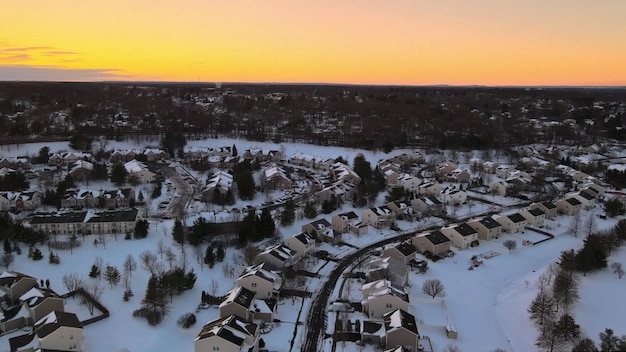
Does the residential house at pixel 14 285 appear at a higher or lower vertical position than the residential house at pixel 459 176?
lower

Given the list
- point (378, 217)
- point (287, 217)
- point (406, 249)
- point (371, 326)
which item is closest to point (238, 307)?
point (371, 326)

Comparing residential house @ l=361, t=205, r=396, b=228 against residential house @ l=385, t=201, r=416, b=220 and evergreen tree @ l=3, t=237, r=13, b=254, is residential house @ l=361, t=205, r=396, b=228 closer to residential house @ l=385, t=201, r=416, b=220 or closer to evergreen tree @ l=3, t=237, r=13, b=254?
residential house @ l=385, t=201, r=416, b=220

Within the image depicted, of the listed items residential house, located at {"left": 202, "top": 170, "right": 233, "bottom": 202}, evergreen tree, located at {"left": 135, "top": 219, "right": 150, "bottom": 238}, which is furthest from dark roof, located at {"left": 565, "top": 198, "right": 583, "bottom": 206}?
evergreen tree, located at {"left": 135, "top": 219, "right": 150, "bottom": 238}

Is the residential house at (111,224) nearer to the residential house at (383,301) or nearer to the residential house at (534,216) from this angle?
the residential house at (383,301)

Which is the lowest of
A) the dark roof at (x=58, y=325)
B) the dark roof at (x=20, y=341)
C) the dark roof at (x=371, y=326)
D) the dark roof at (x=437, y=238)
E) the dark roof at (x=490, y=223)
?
the dark roof at (x=20, y=341)

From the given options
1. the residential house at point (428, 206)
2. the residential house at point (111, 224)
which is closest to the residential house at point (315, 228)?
the residential house at point (428, 206)

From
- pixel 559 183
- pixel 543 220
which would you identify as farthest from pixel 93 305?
pixel 559 183

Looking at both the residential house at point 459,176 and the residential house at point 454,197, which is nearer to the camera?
the residential house at point 454,197

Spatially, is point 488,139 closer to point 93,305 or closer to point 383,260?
point 383,260
